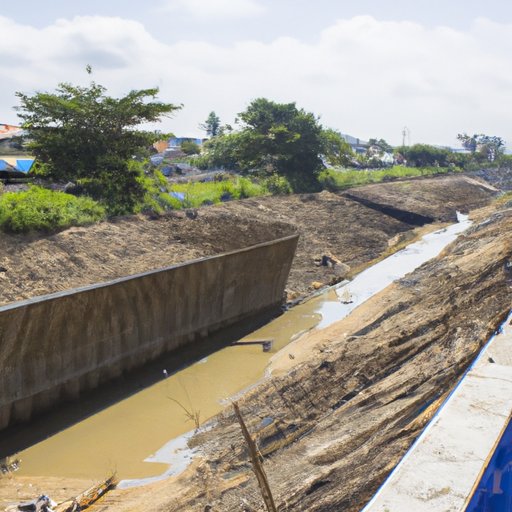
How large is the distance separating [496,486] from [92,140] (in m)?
17.6

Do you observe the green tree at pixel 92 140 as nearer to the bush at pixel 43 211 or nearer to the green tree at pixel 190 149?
the bush at pixel 43 211

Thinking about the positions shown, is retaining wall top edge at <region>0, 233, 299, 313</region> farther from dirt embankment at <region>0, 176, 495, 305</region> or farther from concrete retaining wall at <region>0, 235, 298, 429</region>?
dirt embankment at <region>0, 176, 495, 305</region>

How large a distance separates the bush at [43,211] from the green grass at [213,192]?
4.90 metres

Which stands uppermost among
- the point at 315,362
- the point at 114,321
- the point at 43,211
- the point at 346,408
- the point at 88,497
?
the point at 43,211

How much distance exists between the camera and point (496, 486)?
11.2ft

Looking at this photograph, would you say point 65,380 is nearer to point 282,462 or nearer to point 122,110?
point 282,462

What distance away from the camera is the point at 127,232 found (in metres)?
16.4

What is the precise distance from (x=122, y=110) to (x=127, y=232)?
5.01 m

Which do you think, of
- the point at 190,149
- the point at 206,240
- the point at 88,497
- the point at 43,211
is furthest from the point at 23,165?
the point at 190,149

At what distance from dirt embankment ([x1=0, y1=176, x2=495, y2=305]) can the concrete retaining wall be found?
58.0 inches

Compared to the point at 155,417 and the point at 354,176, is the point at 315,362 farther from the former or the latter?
the point at 354,176

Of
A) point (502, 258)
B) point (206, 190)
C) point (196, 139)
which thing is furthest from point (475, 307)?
point (196, 139)

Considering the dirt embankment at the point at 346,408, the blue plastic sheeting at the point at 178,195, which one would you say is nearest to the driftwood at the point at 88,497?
the dirt embankment at the point at 346,408

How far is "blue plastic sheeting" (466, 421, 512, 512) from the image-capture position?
10.7 ft
